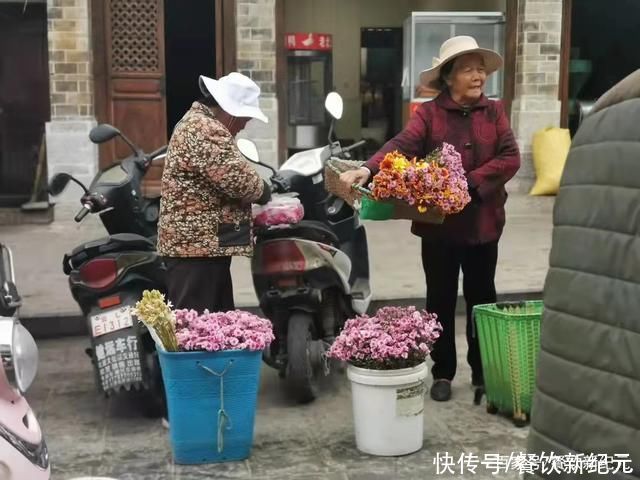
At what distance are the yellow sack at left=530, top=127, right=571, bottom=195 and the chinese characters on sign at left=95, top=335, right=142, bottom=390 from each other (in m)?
7.85

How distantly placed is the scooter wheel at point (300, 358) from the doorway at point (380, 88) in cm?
854

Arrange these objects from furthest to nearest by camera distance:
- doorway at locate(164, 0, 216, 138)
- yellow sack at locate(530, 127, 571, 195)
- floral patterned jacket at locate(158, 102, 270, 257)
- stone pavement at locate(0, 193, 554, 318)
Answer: doorway at locate(164, 0, 216, 138), yellow sack at locate(530, 127, 571, 195), stone pavement at locate(0, 193, 554, 318), floral patterned jacket at locate(158, 102, 270, 257)

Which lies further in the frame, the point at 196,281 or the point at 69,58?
the point at 69,58

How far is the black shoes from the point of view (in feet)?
15.5

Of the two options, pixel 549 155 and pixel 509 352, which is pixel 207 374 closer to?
pixel 509 352

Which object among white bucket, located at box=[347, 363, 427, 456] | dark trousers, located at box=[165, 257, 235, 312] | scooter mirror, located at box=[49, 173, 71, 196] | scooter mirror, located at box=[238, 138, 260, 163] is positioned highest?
scooter mirror, located at box=[238, 138, 260, 163]

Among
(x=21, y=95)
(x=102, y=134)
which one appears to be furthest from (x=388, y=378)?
(x=21, y=95)

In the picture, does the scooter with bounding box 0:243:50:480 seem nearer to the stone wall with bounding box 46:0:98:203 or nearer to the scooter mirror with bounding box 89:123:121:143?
the scooter mirror with bounding box 89:123:121:143

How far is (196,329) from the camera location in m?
3.82

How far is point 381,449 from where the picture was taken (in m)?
3.95

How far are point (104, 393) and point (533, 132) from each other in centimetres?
828

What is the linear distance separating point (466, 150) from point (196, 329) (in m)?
1.68

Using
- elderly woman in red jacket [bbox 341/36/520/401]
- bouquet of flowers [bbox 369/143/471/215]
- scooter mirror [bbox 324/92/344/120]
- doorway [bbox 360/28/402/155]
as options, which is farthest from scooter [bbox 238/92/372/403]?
doorway [bbox 360/28/402/155]

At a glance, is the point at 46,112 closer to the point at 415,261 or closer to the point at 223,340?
the point at 415,261
